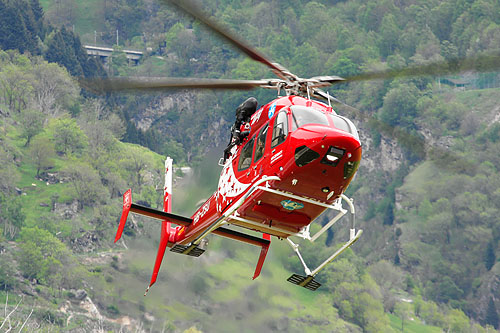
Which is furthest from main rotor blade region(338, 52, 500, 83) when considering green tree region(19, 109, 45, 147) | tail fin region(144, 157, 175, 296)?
green tree region(19, 109, 45, 147)

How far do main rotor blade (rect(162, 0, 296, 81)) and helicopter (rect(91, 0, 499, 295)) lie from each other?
0.07 feet

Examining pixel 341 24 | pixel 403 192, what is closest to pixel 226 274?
pixel 403 192

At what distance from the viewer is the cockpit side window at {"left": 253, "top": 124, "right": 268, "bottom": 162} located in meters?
21.2

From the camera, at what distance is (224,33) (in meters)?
20.9

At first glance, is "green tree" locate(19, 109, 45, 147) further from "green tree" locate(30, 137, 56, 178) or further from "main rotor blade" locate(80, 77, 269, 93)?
"main rotor blade" locate(80, 77, 269, 93)

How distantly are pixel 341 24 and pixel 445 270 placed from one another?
6757 cm

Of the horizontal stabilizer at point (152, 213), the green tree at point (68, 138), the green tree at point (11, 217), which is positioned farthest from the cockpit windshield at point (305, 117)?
the green tree at point (68, 138)

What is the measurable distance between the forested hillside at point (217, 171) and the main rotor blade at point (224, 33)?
73.4 ft

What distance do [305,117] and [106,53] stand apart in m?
150

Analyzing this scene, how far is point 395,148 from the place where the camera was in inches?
5167

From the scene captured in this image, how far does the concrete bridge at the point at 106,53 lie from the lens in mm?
163663

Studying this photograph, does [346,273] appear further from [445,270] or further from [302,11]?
[302,11]

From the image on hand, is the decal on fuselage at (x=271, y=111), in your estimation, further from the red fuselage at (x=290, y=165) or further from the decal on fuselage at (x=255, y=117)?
the decal on fuselage at (x=255, y=117)

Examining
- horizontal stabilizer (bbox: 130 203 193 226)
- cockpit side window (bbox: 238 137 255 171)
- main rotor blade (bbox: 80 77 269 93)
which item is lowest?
horizontal stabilizer (bbox: 130 203 193 226)
